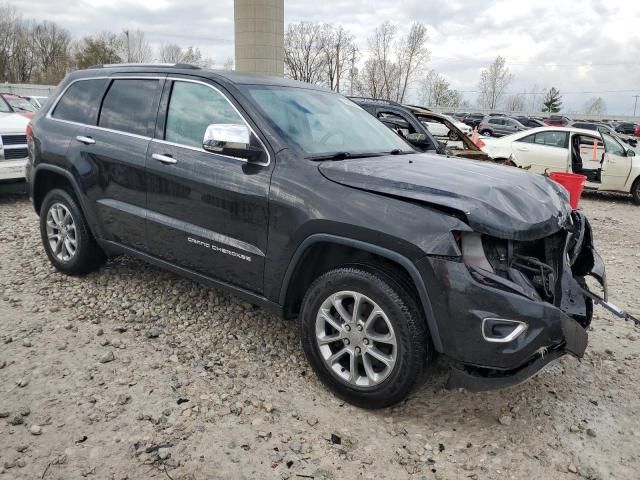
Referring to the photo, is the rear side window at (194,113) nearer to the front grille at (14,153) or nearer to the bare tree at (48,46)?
the front grille at (14,153)

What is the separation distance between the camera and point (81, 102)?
4461 mm

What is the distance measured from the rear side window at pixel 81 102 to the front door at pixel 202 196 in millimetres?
881

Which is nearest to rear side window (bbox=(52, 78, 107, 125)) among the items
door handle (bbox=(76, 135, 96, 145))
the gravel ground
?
door handle (bbox=(76, 135, 96, 145))

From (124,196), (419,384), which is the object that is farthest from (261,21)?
(419,384)

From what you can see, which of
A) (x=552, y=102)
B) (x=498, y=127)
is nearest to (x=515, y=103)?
(x=552, y=102)

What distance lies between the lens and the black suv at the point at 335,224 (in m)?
2.57

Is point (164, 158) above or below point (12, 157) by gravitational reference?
above

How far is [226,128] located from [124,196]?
1.33 m

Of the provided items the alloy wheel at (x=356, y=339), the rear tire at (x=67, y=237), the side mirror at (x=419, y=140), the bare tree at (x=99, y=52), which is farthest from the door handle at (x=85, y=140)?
the bare tree at (x=99, y=52)

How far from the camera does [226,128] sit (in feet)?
10.3

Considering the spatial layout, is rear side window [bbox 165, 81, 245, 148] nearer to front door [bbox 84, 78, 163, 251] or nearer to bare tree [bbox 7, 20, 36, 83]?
front door [bbox 84, 78, 163, 251]

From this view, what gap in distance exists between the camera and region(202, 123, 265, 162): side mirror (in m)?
3.12

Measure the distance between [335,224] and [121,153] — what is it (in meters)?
2.04

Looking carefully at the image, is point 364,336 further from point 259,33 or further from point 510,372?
point 259,33
